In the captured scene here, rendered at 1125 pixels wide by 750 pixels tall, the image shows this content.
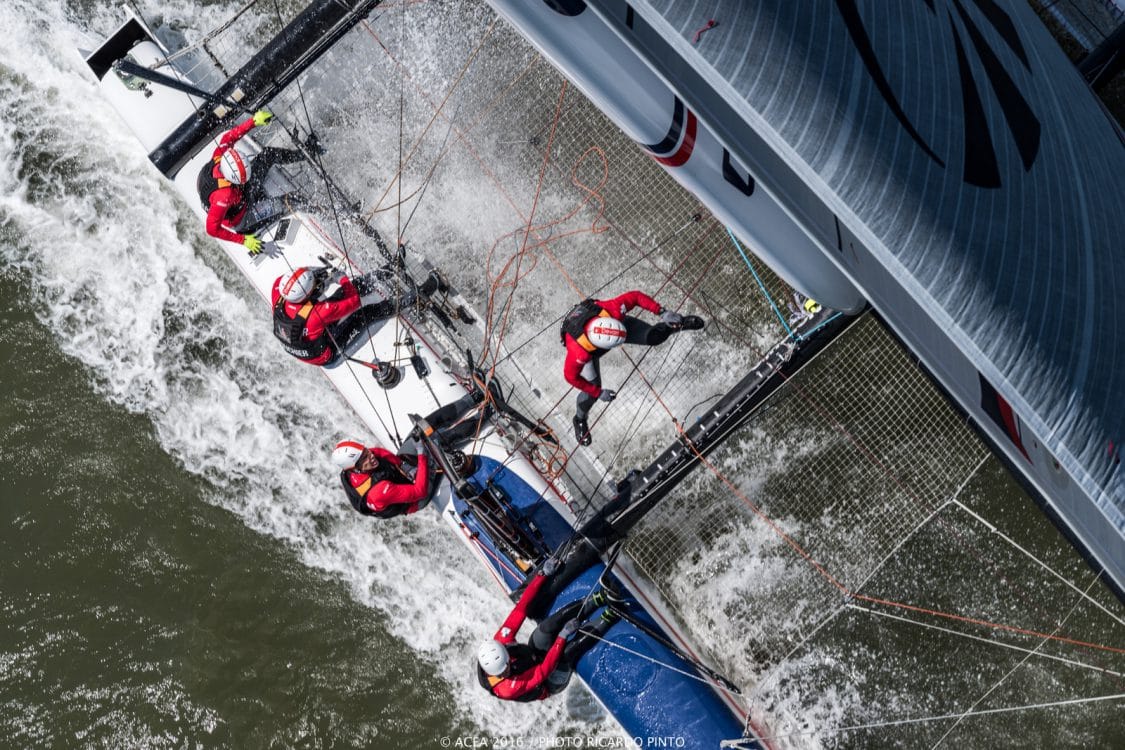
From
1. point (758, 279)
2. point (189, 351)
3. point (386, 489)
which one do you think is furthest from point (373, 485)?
point (758, 279)

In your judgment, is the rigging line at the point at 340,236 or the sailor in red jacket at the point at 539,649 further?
the rigging line at the point at 340,236

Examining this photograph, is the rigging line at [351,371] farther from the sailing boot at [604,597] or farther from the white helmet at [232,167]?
the sailing boot at [604,597]

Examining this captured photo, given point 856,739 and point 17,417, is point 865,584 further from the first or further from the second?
point 17,417

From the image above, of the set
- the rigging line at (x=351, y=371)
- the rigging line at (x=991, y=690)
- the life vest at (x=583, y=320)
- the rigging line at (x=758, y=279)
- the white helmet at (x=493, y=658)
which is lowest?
the rigging line at (x=991, y=690)

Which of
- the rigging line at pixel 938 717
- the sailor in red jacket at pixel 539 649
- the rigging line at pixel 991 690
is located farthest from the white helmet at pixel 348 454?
the rigging line at pixel 991 690

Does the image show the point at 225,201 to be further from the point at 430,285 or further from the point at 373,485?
the point at 373,485
